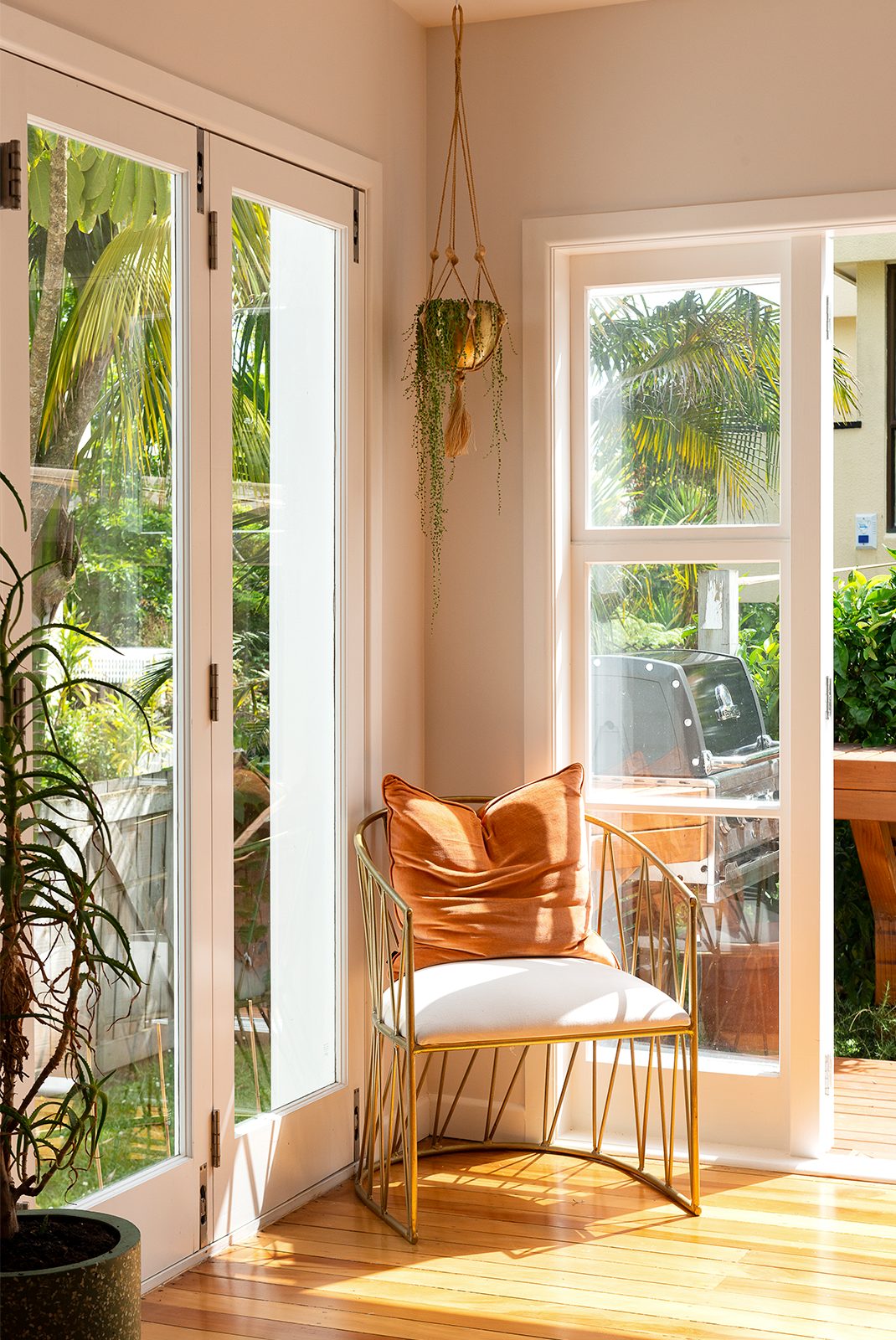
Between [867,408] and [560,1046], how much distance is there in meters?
3.54

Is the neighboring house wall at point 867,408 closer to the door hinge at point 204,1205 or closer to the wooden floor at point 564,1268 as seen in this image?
the wooden floor at point 564,1268

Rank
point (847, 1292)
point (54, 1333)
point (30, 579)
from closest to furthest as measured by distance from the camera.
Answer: point (54, 1333)
point (30, 579)
point (847, 1292)

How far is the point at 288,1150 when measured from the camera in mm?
3344

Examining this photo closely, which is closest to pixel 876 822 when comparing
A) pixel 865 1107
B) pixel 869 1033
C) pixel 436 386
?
pixel 869 1033

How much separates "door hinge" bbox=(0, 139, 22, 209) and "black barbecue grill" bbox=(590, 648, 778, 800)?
6.48 feet

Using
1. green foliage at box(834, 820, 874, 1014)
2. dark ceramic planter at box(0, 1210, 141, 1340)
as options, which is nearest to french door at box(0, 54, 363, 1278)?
dark ceramic planter at box(0, 1210, 141, 1340)

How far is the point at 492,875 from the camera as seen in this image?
3.51 meters

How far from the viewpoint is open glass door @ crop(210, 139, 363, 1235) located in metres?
3.12

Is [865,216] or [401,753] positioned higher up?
[865,216]

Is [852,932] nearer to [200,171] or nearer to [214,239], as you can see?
[214,239]

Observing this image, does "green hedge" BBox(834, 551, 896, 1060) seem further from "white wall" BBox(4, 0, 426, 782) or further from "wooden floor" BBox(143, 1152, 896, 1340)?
"white wall" BBox(4, 0, 426, 782)

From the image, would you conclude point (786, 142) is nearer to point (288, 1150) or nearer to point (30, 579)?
point (30, 579)

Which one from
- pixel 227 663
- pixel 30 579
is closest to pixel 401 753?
pixel 227 663

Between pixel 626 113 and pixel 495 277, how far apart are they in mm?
522
